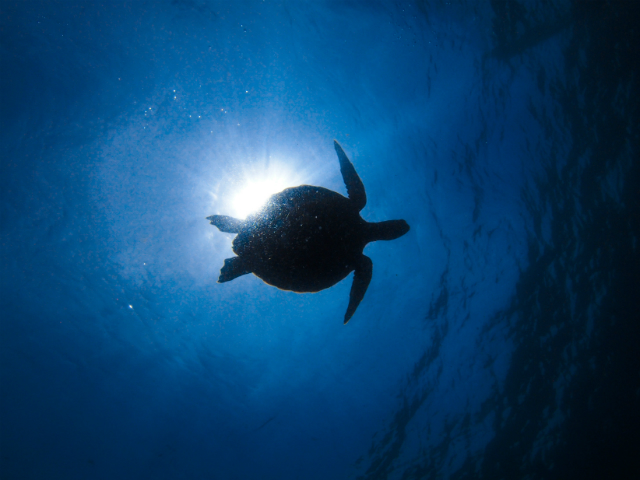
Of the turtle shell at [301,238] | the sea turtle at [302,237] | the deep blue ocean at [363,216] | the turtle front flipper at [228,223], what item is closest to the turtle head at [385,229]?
the sea turtle at [302,237]

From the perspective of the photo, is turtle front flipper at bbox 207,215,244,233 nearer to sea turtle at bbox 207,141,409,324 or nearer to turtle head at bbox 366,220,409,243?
sea turtle at bbox 207,141,409,324

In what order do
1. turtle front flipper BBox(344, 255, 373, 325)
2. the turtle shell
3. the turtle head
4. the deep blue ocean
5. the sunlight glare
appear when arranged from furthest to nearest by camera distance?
the sunlight glare, the deep blue ocean, turtle front flipper BBox(344, 255, 373, 325), the turtle head, the turtle shell

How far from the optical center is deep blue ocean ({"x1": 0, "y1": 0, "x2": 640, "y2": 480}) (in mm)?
8602

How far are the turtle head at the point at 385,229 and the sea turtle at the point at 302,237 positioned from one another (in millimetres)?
24

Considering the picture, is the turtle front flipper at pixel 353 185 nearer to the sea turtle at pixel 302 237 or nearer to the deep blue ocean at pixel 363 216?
the sea turtle at pixel 302 237

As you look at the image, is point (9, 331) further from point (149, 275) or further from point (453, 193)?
point (453, 193)

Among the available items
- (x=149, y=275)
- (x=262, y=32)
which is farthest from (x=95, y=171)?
(x=262, y=32)

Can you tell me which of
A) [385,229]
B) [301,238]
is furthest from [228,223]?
[385,229]

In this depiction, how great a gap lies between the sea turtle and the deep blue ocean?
16.6 ft

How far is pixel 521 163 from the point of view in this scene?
10625 mm

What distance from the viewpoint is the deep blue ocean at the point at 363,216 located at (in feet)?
28.2

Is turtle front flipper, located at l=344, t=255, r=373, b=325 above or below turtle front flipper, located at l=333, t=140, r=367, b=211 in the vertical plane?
below

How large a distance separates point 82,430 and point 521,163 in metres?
27.5

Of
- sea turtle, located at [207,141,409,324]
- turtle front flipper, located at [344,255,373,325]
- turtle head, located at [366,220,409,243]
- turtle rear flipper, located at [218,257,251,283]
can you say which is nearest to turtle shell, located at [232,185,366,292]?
sea turtle, located at [207,141,409,324]
